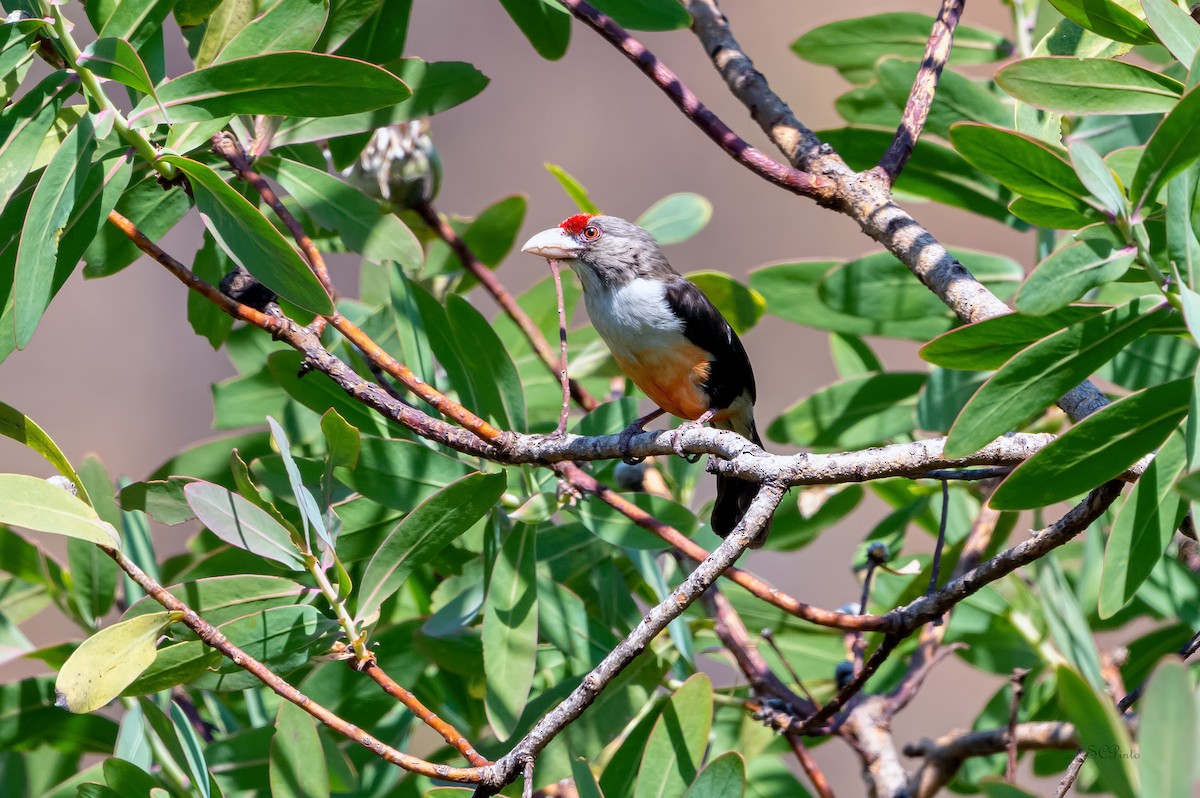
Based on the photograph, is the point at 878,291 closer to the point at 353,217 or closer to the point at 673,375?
the point at 673,375

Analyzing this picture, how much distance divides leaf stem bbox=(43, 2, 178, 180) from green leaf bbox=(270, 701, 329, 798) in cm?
114

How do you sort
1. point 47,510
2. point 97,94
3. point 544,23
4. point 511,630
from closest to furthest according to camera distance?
point 47,510 → point 97,94 → point 511,630 → point 544,23

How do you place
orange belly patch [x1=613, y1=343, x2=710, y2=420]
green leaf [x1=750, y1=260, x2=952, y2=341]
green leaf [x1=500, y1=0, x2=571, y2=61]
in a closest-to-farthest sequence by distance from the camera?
green leaf [x1=500, y1=0, x2=571, y2=61] → green leaf [x1=750, y1=260, x2=952, y2=341] → orange belly patch [x1=613, y1=343, x2=710, y2=420]

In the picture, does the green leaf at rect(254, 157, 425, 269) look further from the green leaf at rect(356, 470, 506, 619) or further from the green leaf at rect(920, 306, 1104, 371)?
the green leaf at rect(920, 306, 1104, 371)

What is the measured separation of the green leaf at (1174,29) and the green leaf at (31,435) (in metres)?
2.05

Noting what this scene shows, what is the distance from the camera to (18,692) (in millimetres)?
2543

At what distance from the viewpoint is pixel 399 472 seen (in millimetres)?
2396

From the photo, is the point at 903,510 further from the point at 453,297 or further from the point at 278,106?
the point at 278,106

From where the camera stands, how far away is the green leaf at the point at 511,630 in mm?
2221

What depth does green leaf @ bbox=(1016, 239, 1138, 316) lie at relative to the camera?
155 cm

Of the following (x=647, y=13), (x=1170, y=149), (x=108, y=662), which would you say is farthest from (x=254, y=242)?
(x=1170, y=149)

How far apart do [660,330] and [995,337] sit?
199 cm

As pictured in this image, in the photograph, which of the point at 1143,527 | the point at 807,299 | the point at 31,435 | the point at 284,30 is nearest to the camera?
the point at 1143,527

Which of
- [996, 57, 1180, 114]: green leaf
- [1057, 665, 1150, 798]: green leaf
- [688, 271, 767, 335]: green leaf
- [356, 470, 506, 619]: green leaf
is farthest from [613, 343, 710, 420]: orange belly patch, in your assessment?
[1057, 665, 1150, 798]: green leaf
